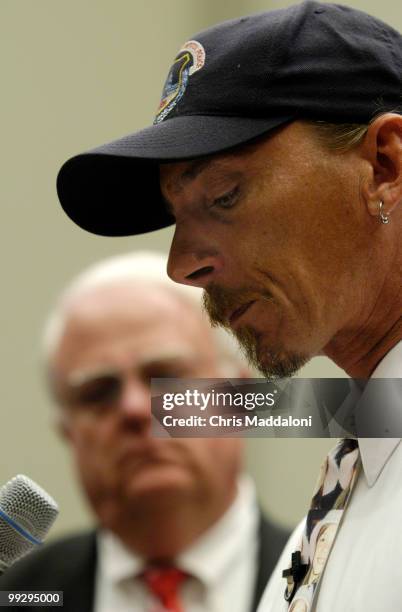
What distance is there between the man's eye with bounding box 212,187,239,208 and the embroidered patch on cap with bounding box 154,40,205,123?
0.34 ft

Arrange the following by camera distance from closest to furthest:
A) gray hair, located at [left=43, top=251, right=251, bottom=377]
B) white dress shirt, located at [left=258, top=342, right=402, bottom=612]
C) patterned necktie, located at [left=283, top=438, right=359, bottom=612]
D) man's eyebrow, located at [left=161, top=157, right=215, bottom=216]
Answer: white dress shirt, located at [left=258, top=342, right=402, bottom=612]
patterned necktie, located at [left=283, top=438, right=359, bottom=612]
man's eyebrow, located at [left=161, top=157, right=215, bottom=216]
gray hair, located at [left=43, top=251, right=251, bottom=377]

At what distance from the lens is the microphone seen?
1.07 m

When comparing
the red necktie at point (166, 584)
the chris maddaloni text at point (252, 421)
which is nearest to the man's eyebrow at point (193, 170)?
the chris maddaloni text at point (252, 421)

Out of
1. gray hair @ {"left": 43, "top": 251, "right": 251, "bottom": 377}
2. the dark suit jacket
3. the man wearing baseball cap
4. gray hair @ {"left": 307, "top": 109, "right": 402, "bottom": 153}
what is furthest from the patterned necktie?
gray hair @ {"left": 43, "top": 251, "right": 251, "bottom": 377}

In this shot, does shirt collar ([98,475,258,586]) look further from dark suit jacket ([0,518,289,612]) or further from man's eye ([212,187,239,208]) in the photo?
man's eye ([212,187,239,208])

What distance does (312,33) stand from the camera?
1059 millimetres

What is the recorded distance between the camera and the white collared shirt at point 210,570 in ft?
6.12

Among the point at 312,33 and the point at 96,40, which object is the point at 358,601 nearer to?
the point at 312,33

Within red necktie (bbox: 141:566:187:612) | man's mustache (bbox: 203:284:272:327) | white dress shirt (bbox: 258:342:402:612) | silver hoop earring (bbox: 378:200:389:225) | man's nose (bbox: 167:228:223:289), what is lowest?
red necktie (bbox: 141:566:187:612)

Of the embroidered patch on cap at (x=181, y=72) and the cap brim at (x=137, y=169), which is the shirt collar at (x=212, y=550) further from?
the embroidered patch on cap at (x=181, y=72)

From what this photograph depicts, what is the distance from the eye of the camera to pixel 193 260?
3.61 feet

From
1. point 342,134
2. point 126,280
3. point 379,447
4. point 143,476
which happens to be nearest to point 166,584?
point 143,476

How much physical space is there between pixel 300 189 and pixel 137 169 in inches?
9.1

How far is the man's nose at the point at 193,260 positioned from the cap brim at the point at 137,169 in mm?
95
